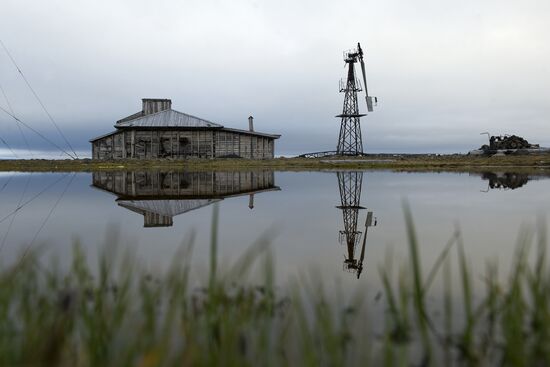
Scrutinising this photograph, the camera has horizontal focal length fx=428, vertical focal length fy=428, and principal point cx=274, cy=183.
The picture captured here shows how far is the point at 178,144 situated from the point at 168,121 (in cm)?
312

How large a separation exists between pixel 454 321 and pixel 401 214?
10.1 metres

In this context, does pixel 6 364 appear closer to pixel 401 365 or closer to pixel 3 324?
pixel 3 324

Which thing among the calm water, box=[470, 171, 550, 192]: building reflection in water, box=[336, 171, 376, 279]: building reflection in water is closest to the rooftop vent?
the calm water

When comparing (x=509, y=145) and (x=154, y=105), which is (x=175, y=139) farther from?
(x=509, y=145)

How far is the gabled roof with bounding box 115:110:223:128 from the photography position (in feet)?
167

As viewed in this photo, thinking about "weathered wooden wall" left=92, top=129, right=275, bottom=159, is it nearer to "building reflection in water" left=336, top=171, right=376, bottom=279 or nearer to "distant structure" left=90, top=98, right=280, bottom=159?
"distant structure" left=90, top=98, right=280, bottom=159

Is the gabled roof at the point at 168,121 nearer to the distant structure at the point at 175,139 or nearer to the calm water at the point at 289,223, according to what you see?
the distant structure at the point at 175,139

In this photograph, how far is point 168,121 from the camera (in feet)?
172

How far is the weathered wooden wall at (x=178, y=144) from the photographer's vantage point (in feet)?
170

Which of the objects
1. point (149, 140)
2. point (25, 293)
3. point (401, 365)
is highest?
point (149, 140)

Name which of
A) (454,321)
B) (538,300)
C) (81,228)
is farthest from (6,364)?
(81,228)

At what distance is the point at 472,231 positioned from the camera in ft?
37.8

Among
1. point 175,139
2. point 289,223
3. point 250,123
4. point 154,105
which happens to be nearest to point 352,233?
point 289,223

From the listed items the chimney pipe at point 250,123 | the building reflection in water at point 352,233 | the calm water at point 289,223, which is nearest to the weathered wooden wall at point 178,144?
the chimney pipe at point 250,123
